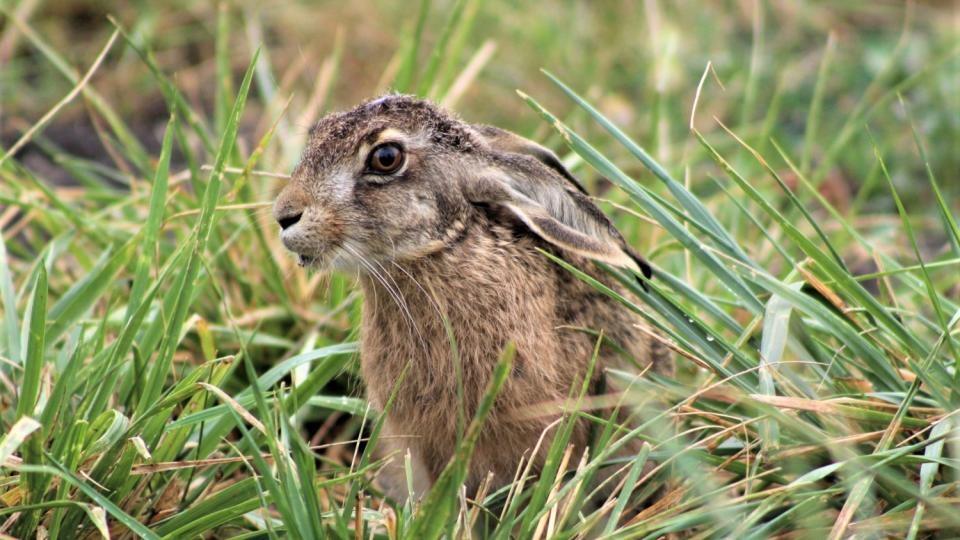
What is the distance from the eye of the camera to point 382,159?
11.2 feet

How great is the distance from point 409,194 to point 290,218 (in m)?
0.33

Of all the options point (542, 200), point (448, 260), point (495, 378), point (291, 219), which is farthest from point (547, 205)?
point (495, 378)

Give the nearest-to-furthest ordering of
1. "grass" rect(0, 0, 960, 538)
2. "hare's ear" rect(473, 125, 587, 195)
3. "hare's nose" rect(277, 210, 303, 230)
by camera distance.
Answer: "grass" rect(0, 0, 960, 538) < "hare's nose" rect(277, 210, 303, 230) < "hare's ear" rect(473, 125, 587, 195)

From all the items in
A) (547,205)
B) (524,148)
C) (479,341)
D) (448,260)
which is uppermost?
(524,148)

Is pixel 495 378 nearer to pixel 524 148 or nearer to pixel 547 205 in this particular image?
pixel 547 205

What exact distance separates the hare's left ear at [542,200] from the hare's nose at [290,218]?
0.48m

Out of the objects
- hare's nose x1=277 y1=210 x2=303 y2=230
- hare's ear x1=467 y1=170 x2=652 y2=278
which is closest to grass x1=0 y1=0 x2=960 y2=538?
hare's ear x1=467 y1=170 x2=652 y2=278

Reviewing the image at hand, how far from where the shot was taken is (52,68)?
22.1 ft

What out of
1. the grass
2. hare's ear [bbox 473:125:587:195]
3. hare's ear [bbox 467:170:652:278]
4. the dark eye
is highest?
the dark eye

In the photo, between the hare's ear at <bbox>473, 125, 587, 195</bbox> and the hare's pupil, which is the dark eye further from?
the hare's ear at <bbox>473, 125, 587, 195</bbox>

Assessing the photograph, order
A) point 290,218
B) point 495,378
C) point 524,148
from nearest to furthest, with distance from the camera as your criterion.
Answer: point 495,378, point 290,218, point 524,148

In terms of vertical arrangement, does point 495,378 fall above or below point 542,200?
below

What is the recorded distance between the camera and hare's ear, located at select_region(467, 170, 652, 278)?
11.0 ft

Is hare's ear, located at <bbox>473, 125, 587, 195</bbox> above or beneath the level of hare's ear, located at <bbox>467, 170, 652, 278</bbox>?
above
